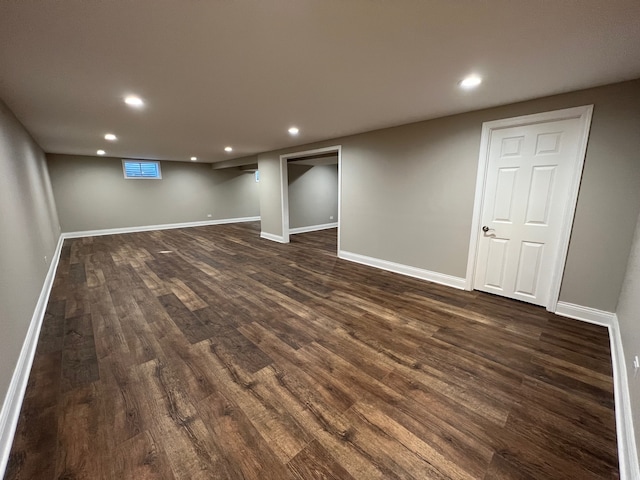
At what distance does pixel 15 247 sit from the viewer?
2398 millimetres

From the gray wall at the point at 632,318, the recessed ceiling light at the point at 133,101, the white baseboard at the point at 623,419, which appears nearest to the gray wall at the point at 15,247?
the recessed ceiling light at the point at 133,101

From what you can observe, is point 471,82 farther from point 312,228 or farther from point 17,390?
point 312,228

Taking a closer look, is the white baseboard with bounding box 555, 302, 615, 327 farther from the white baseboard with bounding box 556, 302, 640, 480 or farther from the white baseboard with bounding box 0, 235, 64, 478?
the white baseboard with bounding box 0, 235, 64, 478

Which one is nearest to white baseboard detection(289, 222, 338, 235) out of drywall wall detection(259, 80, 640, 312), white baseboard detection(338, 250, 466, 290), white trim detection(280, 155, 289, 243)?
white trim detection(280, 155, 289, 243)

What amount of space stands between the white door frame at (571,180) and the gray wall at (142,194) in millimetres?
9082

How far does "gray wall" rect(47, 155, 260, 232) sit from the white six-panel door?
30.1 feet

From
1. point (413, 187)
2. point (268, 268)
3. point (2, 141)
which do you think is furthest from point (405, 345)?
point (2, 141)

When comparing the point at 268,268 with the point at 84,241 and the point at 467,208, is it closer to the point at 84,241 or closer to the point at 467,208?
the point at 467,208

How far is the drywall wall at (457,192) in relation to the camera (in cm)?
243

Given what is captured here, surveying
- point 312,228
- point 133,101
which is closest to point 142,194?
point 312,228

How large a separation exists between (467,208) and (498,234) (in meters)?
0.50

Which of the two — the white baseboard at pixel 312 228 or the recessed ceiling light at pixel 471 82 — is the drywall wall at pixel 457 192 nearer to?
the recessed ceiling light at pixel 471 82

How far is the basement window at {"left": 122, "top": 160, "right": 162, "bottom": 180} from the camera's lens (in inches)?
320

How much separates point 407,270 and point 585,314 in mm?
2053
